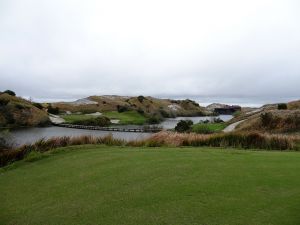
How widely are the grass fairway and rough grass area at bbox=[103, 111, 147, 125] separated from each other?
7861 centimetres

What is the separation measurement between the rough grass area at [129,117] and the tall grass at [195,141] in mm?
71357

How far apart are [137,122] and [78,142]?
73.3 meters

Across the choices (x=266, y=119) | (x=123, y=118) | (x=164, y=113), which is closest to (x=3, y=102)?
(x=123, y=118)

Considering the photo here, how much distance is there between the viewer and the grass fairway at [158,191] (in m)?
5.92

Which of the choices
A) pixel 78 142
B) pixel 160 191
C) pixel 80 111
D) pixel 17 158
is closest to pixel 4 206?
pixel 160 191

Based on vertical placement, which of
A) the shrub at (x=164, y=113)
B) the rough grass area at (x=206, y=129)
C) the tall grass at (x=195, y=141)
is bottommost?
the tall grass at (x=195, y=141)

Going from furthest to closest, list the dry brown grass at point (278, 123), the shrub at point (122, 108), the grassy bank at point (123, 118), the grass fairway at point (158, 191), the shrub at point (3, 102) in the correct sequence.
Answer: the shrub at point (122, 108)
the grassy bank at point (123, 118)
the shrub at point (3, 102)
the dry brown grass at point (278, 123)
the grass fairway at point (158, 191)

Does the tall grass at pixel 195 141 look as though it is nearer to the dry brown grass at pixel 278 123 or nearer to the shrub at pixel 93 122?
the dry brown grass at pixel 278 123

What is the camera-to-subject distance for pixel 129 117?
101188 millimetres

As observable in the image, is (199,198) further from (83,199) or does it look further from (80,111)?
(80,111)

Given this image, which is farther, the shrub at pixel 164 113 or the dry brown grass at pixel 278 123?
the shrub at pixel 164 113

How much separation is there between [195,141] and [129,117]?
84.4 m

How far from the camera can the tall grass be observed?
1603 cm

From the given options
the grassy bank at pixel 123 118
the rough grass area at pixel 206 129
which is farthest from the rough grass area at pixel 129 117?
→ the rough grass area at pixel 206 129
